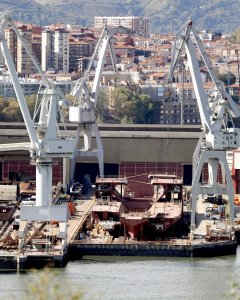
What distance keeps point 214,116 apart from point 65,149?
3.37 m

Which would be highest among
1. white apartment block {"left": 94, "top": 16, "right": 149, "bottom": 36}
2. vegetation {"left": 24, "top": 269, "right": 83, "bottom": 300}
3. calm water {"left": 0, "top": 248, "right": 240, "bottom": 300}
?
white apartment block {"left": 94, "top": 16, "right": 149, "bottom": 36}

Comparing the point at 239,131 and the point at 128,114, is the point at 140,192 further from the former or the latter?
the point at 128,114

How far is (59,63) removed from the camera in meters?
88.6

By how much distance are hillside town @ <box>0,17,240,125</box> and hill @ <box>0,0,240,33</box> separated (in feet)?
151

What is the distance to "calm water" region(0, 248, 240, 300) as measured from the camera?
25.1m

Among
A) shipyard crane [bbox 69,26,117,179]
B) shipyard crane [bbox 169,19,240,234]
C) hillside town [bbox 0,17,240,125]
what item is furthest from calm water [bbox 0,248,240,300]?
hillside town [bbox 0,17,240,125]

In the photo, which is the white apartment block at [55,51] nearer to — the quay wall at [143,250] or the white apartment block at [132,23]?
the white apartment block at [132,23]

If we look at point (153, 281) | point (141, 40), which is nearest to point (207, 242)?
point (153, 281)

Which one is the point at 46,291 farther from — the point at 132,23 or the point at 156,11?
the point at 156,11

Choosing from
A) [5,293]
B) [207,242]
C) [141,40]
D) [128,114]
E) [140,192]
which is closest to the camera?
[5,293]

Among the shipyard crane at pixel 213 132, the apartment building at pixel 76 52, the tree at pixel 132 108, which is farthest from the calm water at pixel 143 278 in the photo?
the apartment building at pixel 76 52

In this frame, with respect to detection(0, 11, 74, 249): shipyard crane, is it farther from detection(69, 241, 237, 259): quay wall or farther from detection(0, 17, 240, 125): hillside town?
detection(0, 17, 240, 125): hillside town

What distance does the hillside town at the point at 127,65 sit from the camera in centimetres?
6844

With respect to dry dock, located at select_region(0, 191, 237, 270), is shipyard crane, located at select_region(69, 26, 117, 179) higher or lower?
higher
